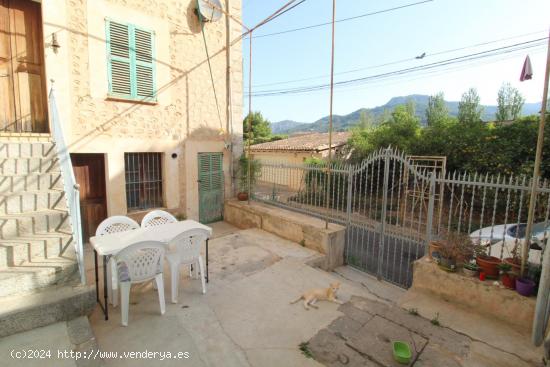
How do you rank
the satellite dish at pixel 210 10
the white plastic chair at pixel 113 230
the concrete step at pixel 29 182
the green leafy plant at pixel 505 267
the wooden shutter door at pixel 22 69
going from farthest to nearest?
the satellite dish at pixel 210 10 < the wooden shutter door at pixel 22 69 < the concrete step at pixel 29 182 < the green leafy plant at pixel 505 267 < the white plastic chair at pixel 113 230

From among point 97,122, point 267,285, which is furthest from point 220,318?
point 97,122

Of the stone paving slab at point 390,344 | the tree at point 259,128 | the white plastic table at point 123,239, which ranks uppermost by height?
the tree at point 259,128

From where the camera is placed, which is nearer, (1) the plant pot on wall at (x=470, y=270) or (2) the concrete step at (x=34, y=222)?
(2) the concrete step at (x=34, y=222)

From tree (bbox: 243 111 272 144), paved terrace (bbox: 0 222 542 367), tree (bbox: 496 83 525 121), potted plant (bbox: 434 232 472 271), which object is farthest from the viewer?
tree (bbox: 243 111 272 144)

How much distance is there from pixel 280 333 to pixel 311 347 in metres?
0.38

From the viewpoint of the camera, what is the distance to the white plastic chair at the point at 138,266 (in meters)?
2.92

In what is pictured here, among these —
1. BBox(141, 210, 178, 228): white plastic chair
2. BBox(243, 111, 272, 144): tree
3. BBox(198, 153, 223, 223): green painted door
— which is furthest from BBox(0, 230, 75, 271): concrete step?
BBox(243, 111, 272, 144): tree

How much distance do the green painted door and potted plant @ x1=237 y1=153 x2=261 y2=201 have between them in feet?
1.92

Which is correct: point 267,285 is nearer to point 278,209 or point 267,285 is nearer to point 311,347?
point 311,347

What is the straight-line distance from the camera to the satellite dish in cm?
668

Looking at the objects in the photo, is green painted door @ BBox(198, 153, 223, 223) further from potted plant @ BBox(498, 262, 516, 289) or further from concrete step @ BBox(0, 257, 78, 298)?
potted plant @ BBox(498, 262, 516, 289)

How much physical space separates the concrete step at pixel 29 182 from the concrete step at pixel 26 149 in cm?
62

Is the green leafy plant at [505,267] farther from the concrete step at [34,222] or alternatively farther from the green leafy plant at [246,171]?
the green leafy plant at [246,171]

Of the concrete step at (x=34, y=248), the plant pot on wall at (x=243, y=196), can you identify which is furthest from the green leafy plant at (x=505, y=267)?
the plant pot on wall at (x=243, y=196)
